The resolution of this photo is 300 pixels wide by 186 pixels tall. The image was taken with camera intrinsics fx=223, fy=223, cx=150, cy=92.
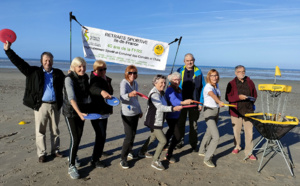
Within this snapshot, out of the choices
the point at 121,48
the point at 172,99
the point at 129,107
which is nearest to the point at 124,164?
the point at 129,107

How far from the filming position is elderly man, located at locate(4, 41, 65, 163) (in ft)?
13.3

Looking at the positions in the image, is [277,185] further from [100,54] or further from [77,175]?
[100,54]

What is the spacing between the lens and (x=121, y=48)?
5242mm

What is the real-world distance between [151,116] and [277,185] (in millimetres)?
2346

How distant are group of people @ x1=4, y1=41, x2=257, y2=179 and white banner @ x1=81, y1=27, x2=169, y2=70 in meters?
0.93

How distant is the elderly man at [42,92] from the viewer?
404 cm

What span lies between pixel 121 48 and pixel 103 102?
183 centimetres

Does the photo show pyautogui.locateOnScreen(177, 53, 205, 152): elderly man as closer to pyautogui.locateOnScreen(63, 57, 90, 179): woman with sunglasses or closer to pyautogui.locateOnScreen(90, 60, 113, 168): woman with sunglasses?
pyautogui.locateOnScreen(90, 60, 113, 168): woman with sunglasses

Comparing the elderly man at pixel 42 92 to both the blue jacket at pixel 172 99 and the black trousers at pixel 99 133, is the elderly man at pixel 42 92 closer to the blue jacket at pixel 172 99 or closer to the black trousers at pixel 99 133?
the black trousers at pixel 99 133

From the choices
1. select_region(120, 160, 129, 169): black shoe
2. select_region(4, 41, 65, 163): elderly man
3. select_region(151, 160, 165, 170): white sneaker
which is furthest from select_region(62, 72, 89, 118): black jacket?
select_region(151, 160, 165, 170): white sneaker

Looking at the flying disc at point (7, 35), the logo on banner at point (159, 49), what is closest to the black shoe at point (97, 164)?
the flying disc at point (7, 35)

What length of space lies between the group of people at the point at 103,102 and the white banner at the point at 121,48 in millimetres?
934

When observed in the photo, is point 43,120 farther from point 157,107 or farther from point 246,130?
point 246,130

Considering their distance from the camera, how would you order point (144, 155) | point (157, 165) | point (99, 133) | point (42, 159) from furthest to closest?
point (144, 155) → point (42, 159) → point (157, 165) → point (99, 133)
